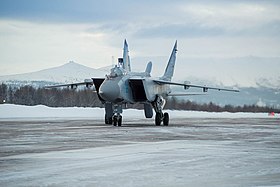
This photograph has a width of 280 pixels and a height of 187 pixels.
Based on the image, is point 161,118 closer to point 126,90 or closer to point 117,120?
point 126,90

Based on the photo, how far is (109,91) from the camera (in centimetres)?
2670

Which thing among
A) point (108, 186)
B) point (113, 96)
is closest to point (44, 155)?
point (108, 186)

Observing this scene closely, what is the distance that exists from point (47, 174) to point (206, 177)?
2526 mm

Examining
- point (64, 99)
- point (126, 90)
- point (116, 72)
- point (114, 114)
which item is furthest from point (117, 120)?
point (64, 99)

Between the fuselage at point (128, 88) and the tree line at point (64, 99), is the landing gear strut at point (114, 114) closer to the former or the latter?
the fuselage at point (128, 88)

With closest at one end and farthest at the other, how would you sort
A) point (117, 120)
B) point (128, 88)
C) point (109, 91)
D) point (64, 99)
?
1. point (109, 91)
2. point (117, 120)
3. point (128, 88)
4. point (64, 99)

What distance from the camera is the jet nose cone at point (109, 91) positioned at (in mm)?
26627

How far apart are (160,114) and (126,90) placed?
2.68 metres

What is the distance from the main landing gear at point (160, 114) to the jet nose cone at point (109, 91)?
11.2 ft

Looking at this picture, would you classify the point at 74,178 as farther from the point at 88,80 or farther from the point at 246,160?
the point at 88,80

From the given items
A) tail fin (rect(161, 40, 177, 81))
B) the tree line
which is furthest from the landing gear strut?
the tree line

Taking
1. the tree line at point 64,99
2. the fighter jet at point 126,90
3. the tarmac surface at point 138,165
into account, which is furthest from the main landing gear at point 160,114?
the tree line at point 64,99

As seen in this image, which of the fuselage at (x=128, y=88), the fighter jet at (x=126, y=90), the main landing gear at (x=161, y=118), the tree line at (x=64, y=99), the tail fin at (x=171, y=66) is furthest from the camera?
the tree line at (x=64, y=99)

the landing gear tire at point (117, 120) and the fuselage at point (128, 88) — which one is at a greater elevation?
the fuselage at point (128, 88)
